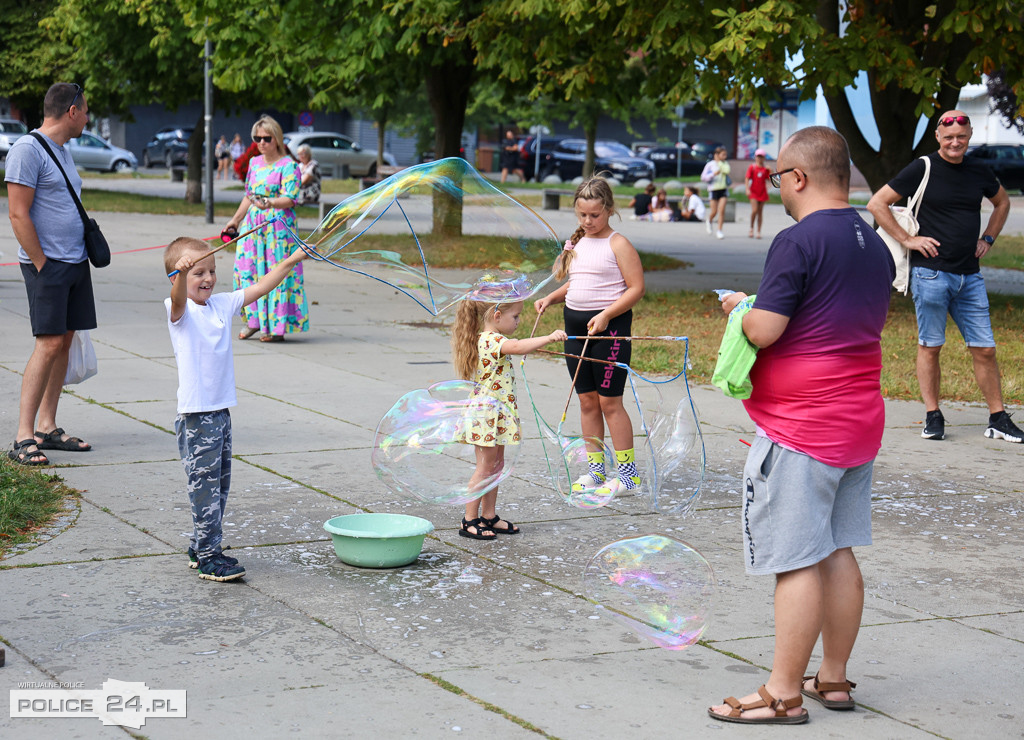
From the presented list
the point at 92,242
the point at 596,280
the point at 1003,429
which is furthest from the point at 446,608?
the point at 1003,429

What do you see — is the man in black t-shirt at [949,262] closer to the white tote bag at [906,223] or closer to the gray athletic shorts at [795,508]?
the white tote bag at [906,223]

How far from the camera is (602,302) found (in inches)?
246

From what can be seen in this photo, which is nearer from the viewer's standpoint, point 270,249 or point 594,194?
point 594,194

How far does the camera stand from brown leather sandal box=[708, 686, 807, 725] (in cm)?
366

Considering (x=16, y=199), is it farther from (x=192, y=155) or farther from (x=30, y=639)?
(x=192, y=155)

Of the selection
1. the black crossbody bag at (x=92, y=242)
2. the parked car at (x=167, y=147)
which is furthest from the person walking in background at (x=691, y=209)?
the parked car at (x=167, y=147)

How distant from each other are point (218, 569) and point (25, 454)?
7.32 feet

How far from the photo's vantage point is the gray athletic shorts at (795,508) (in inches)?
144

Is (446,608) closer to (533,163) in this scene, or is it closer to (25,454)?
(25,454)

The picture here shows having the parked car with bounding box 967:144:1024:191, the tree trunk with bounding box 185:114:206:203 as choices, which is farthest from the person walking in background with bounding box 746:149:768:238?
the parked car with bounding box 967:144:1024:191

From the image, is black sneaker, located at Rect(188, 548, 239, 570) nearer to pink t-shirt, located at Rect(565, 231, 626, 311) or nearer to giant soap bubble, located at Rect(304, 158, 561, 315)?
giant soap bubble, located at Rect(304, 158, 561, 315)

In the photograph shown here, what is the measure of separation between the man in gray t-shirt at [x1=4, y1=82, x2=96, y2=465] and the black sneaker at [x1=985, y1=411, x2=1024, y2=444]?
5.65 metres

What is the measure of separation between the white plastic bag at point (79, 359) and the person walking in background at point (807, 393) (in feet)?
15.2

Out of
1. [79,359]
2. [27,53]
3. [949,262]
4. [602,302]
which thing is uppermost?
[27,53]
